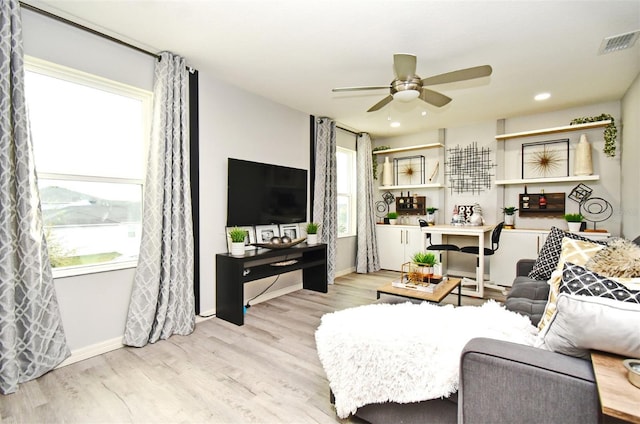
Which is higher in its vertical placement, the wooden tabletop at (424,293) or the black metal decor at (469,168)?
the black metal decor at (469,168)

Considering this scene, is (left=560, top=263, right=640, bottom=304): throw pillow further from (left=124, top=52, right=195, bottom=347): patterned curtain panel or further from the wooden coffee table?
(left=124, top=52, right=195, bottom=347): patterned curtain panel

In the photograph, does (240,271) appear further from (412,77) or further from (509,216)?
(509,216)

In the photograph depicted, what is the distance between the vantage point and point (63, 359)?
87.7 inches

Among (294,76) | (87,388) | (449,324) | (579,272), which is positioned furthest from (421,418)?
(294,76)

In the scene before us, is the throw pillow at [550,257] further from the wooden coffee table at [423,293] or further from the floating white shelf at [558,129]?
the floating white shelf at [558,129]

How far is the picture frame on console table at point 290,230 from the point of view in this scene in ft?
13.6

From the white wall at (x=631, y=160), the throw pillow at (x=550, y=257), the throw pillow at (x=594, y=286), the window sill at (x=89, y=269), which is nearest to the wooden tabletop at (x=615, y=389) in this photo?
the throw pillow at (x=594, y=286)

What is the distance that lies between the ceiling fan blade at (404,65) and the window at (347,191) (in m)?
3.15

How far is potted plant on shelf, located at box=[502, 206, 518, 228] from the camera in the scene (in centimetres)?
464

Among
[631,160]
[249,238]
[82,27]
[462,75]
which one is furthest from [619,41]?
[82,27]

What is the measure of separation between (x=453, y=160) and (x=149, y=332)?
196 inches

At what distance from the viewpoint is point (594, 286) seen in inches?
48.6

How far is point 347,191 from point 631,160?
3.71 m

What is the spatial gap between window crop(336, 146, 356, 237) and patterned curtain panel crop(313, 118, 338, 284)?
65 centimetres
